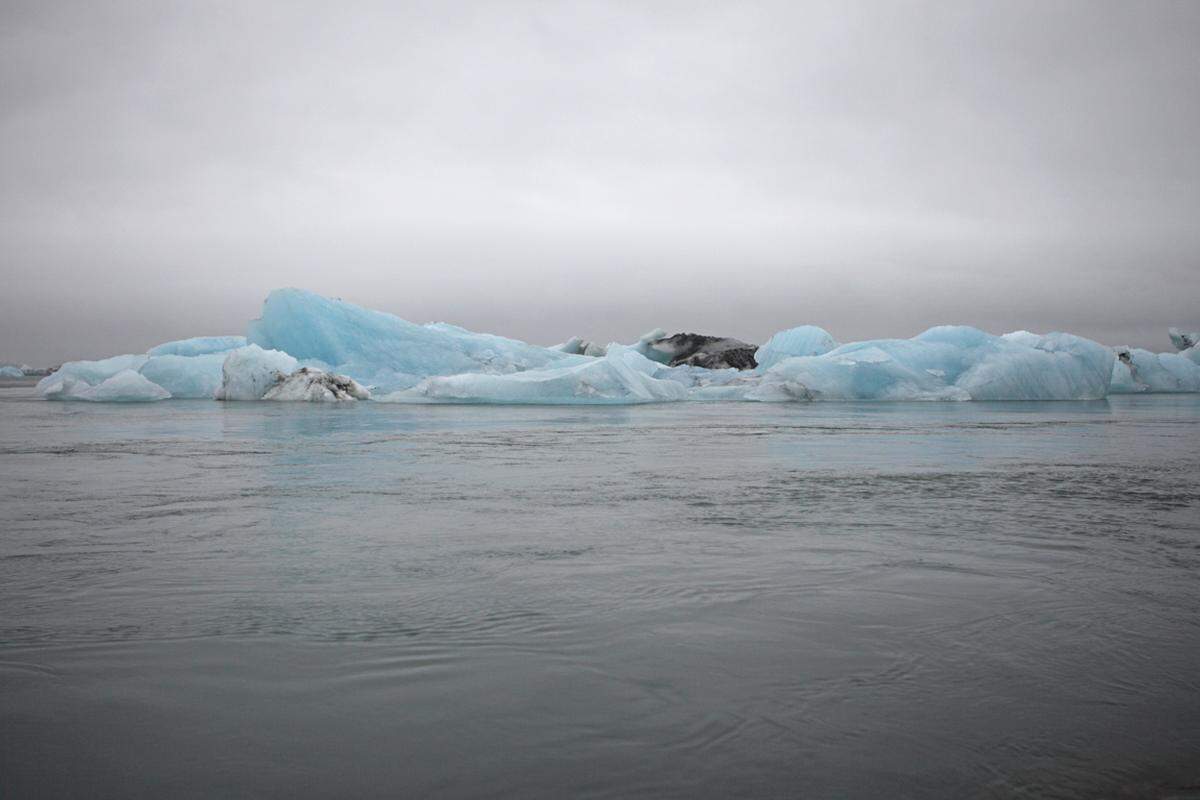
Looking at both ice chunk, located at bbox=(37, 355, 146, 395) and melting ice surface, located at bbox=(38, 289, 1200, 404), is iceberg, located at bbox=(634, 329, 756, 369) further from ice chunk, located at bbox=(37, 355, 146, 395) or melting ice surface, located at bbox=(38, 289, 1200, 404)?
ice chunk, located at bbox=(37, 355, 146, 395)

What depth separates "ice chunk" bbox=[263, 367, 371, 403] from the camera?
20344 mm

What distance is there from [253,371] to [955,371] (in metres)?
17.6

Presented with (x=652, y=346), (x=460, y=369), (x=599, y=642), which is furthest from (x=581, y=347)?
(x=599, y=642)

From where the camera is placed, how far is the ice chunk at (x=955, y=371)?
22734 mm

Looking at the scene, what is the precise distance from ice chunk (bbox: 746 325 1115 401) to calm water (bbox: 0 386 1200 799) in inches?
690

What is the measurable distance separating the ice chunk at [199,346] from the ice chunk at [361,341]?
4155 mm

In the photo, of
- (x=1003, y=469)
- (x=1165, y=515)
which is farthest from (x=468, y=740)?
(x=1003, y=469)

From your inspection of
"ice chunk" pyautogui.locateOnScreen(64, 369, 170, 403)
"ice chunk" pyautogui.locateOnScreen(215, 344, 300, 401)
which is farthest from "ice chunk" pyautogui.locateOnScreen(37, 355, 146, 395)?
"ice chunk" pyautogui.locateOnScreen(215, 344, 300, 401)

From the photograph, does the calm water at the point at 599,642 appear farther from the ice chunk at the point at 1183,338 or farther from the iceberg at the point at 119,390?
the ice chunk at the point at 1183,338

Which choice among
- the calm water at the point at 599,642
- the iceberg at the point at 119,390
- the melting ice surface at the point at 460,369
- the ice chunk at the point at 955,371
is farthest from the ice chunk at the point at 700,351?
the calm water at the point at 599,642

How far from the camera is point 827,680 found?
6.81ft

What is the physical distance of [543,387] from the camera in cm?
1998

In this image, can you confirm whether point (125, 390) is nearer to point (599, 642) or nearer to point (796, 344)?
point (796, 344)

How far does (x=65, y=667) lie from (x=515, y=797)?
1.31 m
